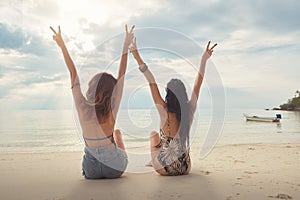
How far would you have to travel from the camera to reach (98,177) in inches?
149

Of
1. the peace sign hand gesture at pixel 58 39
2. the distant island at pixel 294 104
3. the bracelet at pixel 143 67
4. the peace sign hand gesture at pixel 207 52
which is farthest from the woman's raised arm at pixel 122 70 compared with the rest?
the distant island at pixel 294 104

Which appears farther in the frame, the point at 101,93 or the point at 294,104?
the point at 294,104

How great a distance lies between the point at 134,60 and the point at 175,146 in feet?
4.51

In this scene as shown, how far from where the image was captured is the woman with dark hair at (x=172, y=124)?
155 inches

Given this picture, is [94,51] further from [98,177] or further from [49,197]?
[49,197]

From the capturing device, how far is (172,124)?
4.05m

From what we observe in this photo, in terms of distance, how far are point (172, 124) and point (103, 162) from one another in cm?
110

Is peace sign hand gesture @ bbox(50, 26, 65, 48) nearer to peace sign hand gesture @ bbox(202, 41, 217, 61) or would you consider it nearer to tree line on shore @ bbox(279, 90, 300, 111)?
peace sign hand gesture @ bbox(202, 41, 217, 61)

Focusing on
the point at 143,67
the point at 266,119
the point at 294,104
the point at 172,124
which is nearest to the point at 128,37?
the point at 143,67

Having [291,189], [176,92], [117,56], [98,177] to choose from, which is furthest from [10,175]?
[291,189]

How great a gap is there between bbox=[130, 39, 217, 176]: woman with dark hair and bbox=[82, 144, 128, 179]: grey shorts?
601 millimetres

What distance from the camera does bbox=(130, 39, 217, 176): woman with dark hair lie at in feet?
12.9

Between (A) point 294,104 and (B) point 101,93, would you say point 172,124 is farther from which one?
(A) point 294,104

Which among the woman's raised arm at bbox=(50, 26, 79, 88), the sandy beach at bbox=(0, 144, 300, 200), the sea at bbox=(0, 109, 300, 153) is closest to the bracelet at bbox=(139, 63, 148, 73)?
the sea at bbox=(0, 109, 300, 153)
